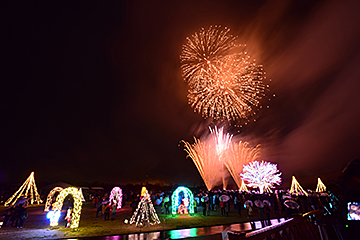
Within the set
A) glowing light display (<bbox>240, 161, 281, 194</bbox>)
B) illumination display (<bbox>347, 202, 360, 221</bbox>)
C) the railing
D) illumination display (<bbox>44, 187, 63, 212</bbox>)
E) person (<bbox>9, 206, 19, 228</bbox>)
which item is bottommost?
the railing

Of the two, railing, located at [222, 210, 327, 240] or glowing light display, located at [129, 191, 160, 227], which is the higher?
glowing light display, located at [129, 191, 160, 227]

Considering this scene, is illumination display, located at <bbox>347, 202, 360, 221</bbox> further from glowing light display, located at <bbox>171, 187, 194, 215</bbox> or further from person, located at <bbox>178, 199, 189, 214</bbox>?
person, located at <bbox>178, 199, 189, 214</bbox>

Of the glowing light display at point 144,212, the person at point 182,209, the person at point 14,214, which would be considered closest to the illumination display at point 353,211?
the glowing light display at point 144,212

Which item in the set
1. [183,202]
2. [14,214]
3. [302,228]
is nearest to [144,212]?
[183,202]

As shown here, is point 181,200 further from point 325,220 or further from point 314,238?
point 325,220

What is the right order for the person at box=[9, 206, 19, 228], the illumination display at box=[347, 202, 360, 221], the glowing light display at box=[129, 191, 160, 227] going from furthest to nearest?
the glowing light display at box=[129, 191, 160, 227]
the person at box=[9, 206, 19, 228]
the illumination display at box=[347, 202, 360, 221]

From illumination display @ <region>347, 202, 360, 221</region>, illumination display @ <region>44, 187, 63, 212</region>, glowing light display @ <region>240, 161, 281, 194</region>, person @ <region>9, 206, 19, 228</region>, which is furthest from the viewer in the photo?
glowing light display @ <region>240, 161, 281, 194</region>

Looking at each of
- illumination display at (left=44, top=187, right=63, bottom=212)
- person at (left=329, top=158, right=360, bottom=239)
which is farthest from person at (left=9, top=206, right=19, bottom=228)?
person at (left=329, top=158, right=360, bottom=239)

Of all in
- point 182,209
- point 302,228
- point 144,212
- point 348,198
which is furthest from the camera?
point 182,209

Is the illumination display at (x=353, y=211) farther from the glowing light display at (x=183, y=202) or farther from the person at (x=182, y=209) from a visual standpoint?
the person at (x=182, y=209)

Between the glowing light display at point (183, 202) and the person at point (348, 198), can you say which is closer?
the person at point (348, 198)

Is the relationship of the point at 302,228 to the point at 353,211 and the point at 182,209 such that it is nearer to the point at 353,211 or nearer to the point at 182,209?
the point at 353,211

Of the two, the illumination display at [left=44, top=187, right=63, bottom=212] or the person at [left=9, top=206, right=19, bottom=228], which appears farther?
the illumination display at [left=44, top=187, right=63, bottom=212]

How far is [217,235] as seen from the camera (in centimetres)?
866
